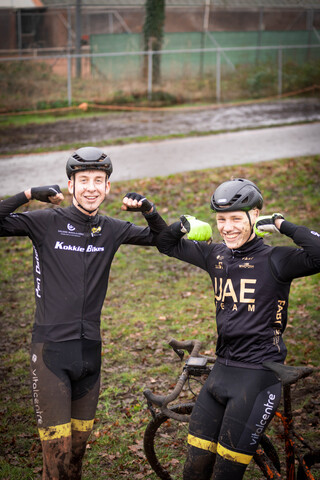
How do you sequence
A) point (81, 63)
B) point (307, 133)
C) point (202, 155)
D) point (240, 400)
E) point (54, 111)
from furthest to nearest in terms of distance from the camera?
point (81, 63)
point (54, 111)
point (307, 133)
point (202, 155)
point (240, 400)

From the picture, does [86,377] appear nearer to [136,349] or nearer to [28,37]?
[136,349]

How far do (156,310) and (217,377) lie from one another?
555 cm

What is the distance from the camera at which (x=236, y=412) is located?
4.07 meters

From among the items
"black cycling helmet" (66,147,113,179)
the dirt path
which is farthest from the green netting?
"black cycling helmet" (66,147,113,179)

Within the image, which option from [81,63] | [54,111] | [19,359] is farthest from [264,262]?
[81,63]

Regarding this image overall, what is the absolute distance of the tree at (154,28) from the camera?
80.7ft

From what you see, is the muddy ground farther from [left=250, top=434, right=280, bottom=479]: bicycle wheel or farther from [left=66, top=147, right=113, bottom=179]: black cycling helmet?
[left=250, top=434, right=280, bottom=479]: bicycle wheel

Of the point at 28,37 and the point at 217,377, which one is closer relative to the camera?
the point at 217,377

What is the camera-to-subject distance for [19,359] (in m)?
8.36

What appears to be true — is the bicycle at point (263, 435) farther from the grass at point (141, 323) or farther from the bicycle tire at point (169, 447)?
the grass at point (141, 323)

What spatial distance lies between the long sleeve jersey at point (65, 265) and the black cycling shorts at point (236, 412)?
3.54 ft

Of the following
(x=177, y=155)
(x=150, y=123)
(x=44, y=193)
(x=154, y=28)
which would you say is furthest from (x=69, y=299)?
(x=154, y=28)

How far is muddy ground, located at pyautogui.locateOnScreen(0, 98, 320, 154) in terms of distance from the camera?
61.5ft

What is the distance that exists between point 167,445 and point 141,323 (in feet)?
10.6
